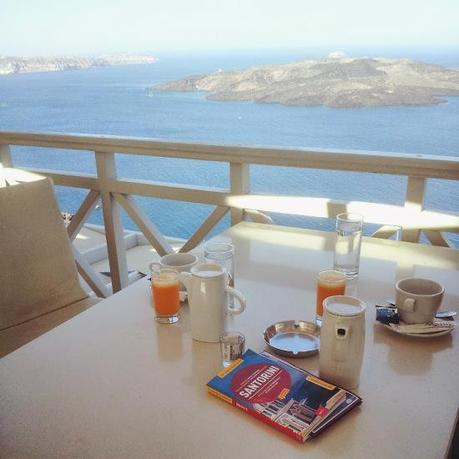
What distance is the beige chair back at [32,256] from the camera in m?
1.73

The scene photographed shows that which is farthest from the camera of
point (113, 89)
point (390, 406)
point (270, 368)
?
point (113, 89)

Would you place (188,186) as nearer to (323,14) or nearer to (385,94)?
(385,94)

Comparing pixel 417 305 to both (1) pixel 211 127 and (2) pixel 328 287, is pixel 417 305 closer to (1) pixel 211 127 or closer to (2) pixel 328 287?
(2) pixel 328 287

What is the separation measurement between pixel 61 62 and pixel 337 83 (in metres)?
4.12

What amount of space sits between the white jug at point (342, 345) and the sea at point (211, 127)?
112cm

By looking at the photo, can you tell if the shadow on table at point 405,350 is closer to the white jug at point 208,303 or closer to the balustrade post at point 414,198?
the white jug at point 208,303

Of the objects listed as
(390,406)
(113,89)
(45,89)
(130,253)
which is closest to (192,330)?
(390,406)

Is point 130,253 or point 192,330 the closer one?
point 192,330

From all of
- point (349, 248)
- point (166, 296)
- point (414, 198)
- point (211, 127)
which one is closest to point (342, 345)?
point (166, 296)

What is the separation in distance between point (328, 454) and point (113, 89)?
652 cm

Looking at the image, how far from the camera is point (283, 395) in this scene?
33.1 inches

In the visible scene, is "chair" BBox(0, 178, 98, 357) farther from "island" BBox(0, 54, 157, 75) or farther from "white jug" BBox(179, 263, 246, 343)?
"island" BBox(0, 54, 157, 75)

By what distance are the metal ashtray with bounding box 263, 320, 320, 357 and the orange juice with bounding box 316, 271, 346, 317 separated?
0.22 ft

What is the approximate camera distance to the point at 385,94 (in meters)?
3.41
